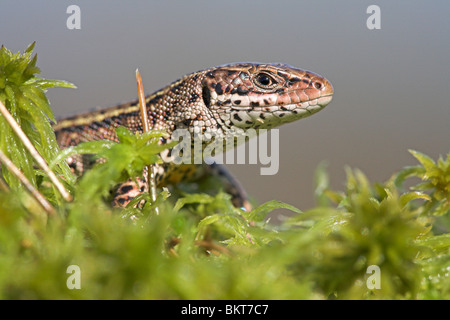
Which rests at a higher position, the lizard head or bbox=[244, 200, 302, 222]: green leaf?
the lizard head

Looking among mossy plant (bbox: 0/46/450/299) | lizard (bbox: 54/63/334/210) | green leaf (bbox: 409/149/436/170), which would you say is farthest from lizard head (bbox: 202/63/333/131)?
mossy plant (bbox: 0/46/450/299)

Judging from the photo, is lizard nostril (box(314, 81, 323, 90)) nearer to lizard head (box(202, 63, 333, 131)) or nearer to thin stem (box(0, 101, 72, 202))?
lizard head (box(202, 63, 333, 131))

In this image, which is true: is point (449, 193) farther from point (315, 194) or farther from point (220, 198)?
point (220, 198)

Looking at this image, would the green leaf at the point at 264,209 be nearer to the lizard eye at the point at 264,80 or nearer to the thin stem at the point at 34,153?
the thin stem at the point at 34,153

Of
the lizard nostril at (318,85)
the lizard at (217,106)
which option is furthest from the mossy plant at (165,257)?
the lizard nostril at (318,85)

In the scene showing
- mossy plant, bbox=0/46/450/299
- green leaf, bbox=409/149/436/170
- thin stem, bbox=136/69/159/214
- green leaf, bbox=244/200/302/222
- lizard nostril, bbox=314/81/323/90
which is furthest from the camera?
lizard nostril, bbox=314/81/323/90

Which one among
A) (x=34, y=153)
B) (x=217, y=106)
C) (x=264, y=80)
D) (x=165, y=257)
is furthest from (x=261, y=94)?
(x=165, y=257)

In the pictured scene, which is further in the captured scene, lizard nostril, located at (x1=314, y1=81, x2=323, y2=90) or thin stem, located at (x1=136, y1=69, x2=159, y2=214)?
lizard nostril, located at (x1=314, y1=81, x2=323, y2=90)

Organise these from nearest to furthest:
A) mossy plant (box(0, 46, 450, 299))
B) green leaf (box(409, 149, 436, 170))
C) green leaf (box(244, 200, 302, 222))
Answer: mossy plant (box(0, 46, 450, 299)), green leaf (box(244, 200, 302, 222)), green leaf (box(409, 149, 436, 170))
